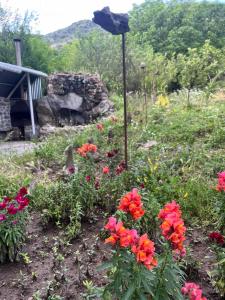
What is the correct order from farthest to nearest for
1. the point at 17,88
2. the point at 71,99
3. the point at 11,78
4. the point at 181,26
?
the point at 181,26
the point at 17,88
the point at 11,78
the point at 71,99

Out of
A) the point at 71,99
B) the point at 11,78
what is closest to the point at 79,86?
the point at 71,99

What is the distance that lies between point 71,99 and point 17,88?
94.0 inches

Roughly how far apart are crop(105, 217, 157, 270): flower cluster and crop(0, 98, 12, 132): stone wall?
10.2m

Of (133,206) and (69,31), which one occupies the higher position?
(69,31)

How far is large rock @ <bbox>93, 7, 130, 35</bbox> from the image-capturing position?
159 inches

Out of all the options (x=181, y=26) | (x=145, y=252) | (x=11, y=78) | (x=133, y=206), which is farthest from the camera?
(x=181, y=26)

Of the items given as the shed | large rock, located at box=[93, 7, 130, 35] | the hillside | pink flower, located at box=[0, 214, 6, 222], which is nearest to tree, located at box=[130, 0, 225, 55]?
the shed

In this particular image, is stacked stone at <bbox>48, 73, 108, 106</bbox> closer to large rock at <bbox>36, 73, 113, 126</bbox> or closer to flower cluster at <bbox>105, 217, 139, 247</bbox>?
large rock at <bbox>36, 73, 113, 126</bbox>

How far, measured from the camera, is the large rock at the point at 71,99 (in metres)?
11.5

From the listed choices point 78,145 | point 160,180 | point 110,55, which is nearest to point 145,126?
point 78,145

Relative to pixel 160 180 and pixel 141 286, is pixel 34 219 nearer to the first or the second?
pixel 160 180

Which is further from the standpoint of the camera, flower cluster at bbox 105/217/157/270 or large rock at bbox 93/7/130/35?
large rock at bbox 93/7/130/35

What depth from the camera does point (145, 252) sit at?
1513 mm

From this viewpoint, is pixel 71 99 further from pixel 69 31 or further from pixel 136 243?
pixel 69 31
